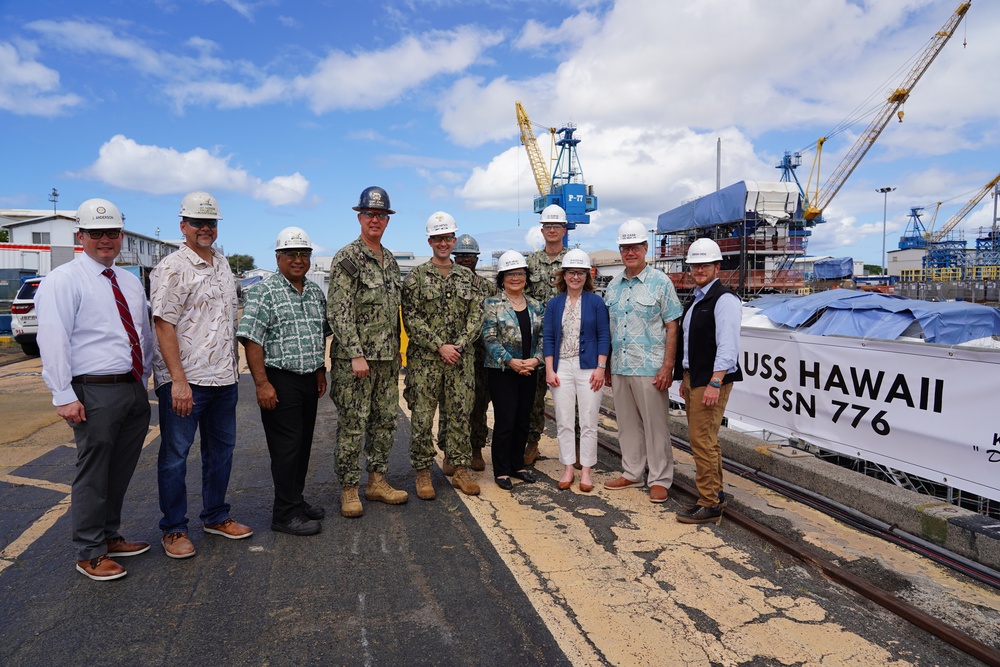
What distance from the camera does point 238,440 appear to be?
6.76 meters

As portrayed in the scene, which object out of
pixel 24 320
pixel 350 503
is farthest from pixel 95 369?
pixel 24 320

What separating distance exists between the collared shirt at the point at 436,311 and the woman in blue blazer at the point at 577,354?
A: 2.18ft

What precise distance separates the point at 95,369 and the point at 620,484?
3841 millimetres

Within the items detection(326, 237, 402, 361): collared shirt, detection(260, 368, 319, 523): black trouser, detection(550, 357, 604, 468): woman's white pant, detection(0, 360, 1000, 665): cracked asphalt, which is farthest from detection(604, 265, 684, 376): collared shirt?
detection(260, 368, 319, 523): black trouser

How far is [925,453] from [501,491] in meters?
3.15

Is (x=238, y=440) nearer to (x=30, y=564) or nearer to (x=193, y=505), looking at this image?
(x=193, y=505)

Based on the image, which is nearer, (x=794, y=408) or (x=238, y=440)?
(x=794, y=408)

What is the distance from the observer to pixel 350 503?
4.43m

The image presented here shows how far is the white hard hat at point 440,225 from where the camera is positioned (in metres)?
4.79

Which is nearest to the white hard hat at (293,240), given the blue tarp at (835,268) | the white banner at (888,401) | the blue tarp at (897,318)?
the white banner at (888,401)

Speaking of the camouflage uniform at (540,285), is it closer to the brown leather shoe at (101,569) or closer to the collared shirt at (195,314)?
the collared shirt at (195,314)

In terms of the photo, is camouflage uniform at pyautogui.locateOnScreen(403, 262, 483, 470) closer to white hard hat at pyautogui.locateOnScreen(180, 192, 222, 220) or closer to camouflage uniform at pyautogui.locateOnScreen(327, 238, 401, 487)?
camouflage uniform at pyautogui.locateOnScreen(327, 238, 401, 487)

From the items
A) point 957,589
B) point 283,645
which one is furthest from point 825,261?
point 283,645

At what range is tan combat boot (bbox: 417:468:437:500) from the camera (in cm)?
479
